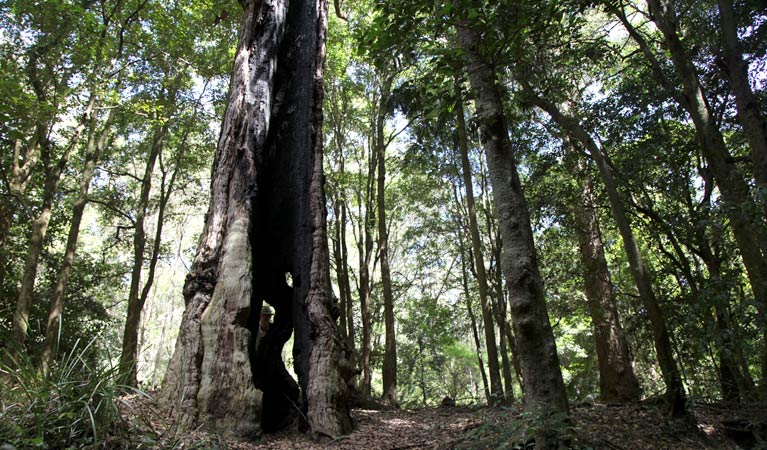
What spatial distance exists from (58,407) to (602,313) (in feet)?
26.4

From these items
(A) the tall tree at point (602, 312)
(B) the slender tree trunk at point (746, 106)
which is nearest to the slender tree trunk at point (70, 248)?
(A) the tall tree at point (602, 312)

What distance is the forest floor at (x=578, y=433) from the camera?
3568 mm

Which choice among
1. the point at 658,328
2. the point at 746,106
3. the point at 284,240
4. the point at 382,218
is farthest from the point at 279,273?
the point at 382,218

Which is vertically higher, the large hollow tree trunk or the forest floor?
the large hollow tree trunk

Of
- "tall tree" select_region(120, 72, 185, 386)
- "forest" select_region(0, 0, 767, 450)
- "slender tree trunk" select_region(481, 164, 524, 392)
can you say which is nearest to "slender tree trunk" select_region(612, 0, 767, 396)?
"forest" select_region(0, 0, 767, 450)

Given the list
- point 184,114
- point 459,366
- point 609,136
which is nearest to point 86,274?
point 184,114

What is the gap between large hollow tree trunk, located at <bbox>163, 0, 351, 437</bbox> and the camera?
13.5ft

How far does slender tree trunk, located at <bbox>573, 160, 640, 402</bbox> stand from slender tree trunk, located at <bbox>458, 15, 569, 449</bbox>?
204 inches

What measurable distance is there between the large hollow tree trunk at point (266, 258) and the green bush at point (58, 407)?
4.78 feet

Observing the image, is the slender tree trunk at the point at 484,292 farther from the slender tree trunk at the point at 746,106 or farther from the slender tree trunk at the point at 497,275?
the slender tree trunk at the point at 497,275

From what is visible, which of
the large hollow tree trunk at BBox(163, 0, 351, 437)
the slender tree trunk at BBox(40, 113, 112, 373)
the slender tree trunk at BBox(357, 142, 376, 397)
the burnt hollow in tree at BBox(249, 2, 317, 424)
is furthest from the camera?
the slender tree trunk at BBox(357, 142, 376, 397)

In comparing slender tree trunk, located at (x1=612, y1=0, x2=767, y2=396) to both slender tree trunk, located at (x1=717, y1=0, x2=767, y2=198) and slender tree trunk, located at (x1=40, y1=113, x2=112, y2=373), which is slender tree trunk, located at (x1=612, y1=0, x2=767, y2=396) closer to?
slender tree trunk, located at (x1=717, y1=0, x2=767, y2=198)

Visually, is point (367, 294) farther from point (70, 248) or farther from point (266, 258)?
point (266, 258)

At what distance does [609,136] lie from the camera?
822 centimetres
